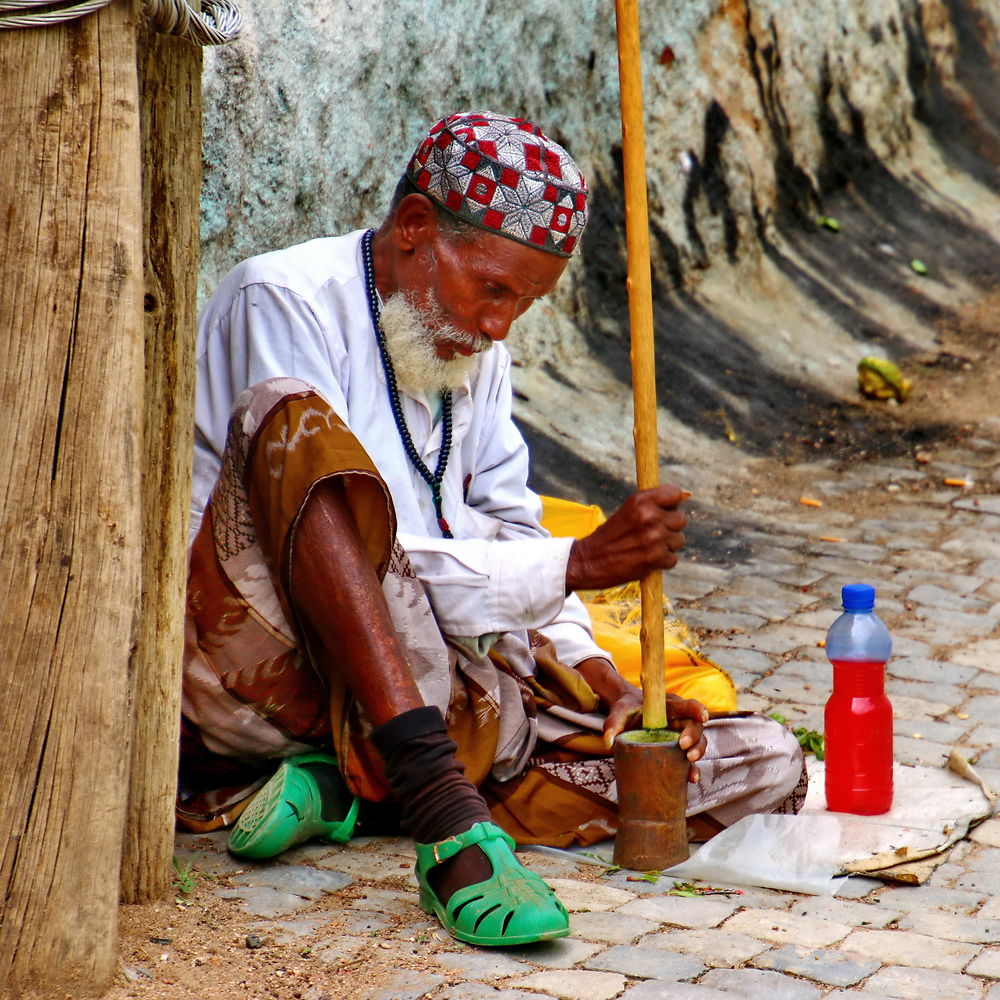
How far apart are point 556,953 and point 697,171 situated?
6096 millimetres

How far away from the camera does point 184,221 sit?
246 cm

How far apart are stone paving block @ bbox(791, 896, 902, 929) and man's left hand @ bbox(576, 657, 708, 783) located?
344 millimetres

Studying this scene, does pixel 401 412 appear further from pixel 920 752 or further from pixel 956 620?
pixel 956 620

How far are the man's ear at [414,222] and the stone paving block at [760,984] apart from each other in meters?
1.61

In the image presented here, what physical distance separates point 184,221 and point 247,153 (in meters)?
2.61

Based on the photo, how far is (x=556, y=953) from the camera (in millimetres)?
2486

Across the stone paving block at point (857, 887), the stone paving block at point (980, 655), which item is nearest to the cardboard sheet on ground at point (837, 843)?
the stone paving block at point (857, 887)

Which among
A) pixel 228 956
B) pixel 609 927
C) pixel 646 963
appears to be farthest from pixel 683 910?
pixel 228 956

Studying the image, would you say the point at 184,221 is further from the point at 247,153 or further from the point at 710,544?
the point at 710,544

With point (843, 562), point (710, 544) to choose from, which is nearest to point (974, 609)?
point (843, 562)

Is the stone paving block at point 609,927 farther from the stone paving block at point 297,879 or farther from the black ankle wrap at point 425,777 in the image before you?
the stone paving block at point 297,879

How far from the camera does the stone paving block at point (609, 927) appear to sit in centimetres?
257

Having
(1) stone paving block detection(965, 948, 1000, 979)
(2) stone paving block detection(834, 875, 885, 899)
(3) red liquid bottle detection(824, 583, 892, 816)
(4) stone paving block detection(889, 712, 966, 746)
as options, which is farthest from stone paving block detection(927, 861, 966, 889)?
(4) stone paving block detection(889, 712, 966, 746)

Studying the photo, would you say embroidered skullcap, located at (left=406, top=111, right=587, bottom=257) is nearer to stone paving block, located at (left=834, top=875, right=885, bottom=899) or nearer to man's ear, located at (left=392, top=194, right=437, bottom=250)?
man's ear, located at (left=392, top=194, right=437, bottom=250)
